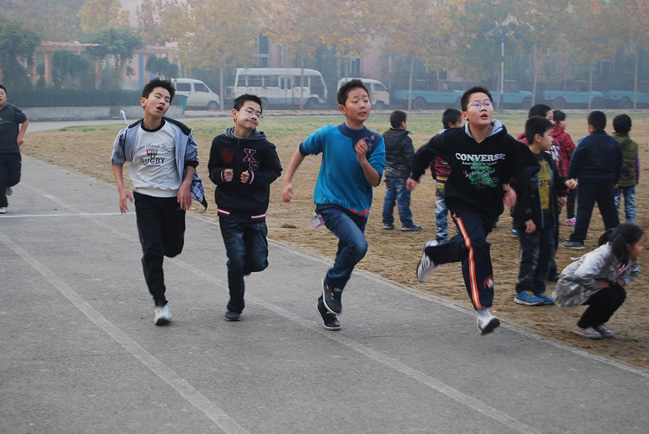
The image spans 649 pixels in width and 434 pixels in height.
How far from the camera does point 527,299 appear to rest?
24.9 ft

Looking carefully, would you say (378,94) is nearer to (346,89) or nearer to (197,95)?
(197,95)

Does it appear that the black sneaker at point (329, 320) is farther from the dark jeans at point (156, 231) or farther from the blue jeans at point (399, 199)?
the blue jeans at point (399, 199)

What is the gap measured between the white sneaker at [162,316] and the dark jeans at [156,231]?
4 cm

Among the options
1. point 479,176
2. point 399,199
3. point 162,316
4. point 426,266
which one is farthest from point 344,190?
point 399,199

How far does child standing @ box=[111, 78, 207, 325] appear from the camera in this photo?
21.7 feet

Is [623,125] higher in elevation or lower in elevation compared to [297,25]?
lower

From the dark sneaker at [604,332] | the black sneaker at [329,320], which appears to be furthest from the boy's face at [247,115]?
the dark sneaker at [604,332]

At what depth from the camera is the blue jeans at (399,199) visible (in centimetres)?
1159

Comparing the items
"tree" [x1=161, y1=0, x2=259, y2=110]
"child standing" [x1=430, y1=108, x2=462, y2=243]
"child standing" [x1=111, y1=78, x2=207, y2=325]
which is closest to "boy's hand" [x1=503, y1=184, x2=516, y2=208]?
"child standing" [x1=111, y1=78, x2=207, y2=325]

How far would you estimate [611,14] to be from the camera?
58.5 metres

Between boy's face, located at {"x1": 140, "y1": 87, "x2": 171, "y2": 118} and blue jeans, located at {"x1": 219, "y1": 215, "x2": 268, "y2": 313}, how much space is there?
887mm

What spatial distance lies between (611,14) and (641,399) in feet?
189

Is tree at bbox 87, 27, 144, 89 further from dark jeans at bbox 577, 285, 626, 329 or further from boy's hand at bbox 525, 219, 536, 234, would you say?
dark jeans at bbox 577, 285, 626, 329

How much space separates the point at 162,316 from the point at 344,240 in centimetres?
140
